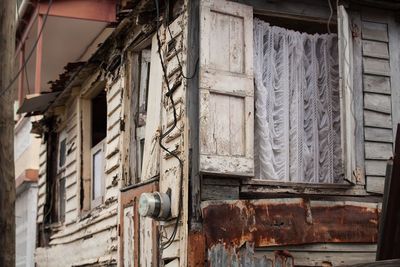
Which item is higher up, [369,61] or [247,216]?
[369,61]

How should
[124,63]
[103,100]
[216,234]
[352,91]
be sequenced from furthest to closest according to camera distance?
[103,100]
[124,63]
[352,91]
[216,234]

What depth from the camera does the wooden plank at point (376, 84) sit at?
7750 millimetres

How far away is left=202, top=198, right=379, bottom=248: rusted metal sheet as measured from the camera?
6657 mm

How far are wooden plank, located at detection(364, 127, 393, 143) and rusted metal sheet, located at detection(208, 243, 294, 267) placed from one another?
1.73m

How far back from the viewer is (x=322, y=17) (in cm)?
778

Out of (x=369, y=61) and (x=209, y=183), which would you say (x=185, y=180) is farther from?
(x=369, y=61)

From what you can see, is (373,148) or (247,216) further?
(373,148)

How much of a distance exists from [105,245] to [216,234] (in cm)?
313

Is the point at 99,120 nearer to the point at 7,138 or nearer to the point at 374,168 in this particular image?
the point at 7,138

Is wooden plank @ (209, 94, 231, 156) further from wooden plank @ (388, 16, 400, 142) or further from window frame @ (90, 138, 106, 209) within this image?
window frame @ (90, 138, 106, 209)

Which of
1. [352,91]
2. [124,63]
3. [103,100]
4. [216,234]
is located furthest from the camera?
[103,100]

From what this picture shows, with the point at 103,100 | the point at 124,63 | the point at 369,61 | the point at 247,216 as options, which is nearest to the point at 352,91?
the point at 369,61

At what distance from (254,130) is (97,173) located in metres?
3.94

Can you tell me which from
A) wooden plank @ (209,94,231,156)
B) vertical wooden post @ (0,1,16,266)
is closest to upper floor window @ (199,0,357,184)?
wooden plank @ (209,94,231,156)
